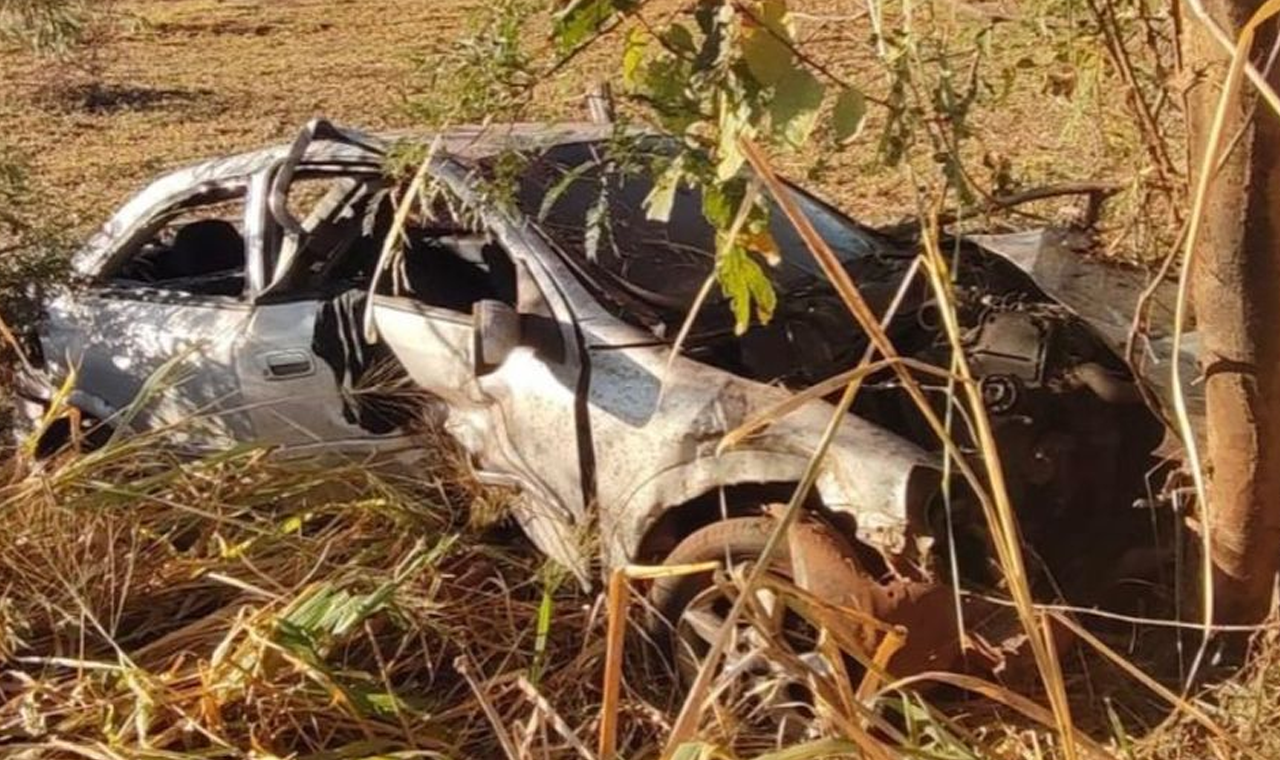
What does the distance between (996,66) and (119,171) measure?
869 cm

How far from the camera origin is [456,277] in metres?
5.77

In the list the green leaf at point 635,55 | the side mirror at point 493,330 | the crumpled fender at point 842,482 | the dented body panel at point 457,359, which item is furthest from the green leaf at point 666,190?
the side mirror at point 493,330

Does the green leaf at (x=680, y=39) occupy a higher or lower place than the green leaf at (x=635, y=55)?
higher

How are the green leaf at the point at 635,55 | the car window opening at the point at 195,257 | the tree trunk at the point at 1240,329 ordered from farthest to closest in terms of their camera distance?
the car window opening at the point at 195,257 → the tree trunk at the point at 1240,329 → the green leaf at the point at 635,55

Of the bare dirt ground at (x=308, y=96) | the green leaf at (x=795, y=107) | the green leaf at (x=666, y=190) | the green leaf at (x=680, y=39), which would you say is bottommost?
the bare dirt ground at (x=308, y=96)

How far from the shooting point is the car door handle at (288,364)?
5.66 m

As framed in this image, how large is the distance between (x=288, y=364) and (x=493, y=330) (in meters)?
1.12

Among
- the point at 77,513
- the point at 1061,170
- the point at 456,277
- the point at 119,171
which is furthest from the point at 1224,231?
the point at 119,171

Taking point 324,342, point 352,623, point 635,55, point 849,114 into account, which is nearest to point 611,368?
point 352,623

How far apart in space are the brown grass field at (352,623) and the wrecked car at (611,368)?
24 cm

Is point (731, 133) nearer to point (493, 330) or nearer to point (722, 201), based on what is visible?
point (722, 201)

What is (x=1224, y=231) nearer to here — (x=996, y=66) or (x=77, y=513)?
(x=996, y=66)

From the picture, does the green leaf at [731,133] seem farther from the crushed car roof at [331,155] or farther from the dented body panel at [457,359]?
the crushed car roof at [331,155]

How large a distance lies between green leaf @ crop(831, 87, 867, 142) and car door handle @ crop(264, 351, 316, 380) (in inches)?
115
